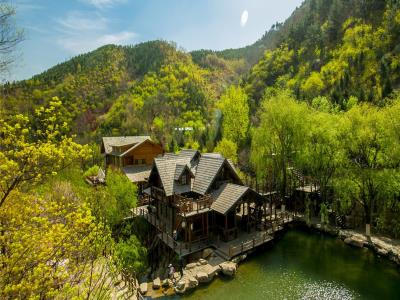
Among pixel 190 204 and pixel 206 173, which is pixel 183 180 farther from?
pixel 190 204

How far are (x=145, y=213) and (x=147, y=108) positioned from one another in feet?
236

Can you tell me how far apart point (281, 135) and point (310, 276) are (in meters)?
17.0

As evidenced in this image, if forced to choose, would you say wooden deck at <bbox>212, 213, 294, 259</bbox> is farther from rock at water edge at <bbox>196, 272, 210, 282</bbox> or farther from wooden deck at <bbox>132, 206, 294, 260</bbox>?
rock at water edge at <bbox>196, 272, 210, 282</bbox>

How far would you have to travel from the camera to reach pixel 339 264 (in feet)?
68.5

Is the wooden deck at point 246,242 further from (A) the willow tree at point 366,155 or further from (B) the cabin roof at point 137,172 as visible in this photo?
(B) the cabin roof at point 137,172

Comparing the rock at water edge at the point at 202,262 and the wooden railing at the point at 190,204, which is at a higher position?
the wooden railing at the point at 190,204

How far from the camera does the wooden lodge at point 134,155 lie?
38991mm

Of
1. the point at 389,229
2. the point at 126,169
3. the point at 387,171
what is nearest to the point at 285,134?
the point at 387,171

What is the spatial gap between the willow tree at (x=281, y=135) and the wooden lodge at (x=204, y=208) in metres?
8.50

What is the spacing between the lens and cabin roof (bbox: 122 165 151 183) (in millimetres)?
37344

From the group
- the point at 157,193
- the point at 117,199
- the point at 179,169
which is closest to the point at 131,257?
the point at 117,199

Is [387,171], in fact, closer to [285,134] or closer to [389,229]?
[389,229]

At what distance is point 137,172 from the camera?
39.2 metres

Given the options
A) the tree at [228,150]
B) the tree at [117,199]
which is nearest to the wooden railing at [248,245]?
the tree at [117,199]
